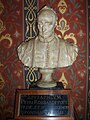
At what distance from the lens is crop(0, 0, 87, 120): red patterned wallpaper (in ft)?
→ 5.93

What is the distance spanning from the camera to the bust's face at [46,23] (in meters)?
1.40

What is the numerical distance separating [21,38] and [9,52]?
0.19m

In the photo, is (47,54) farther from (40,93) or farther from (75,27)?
(75,27)

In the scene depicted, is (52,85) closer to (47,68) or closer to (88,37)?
(47,68)

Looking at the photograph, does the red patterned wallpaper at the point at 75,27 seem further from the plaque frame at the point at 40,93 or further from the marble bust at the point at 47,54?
the plaque frame at the point at 40,93

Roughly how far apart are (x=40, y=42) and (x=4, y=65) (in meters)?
0.57

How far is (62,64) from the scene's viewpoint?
1480mm

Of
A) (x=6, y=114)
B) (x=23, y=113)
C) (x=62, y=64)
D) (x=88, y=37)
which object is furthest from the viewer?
(x=6, y=114)

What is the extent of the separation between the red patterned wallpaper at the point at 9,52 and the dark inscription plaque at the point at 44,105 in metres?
0.53

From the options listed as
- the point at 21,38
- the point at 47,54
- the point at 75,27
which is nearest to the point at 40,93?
the point at 47,54

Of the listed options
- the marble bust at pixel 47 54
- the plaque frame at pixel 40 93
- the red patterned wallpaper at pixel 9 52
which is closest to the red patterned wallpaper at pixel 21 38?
the red patterned wallpaper at pixel 9 52

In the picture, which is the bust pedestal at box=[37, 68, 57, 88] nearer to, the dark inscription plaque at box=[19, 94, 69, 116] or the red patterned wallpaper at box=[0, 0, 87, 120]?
the dark inscription plaque at box=[19, 94, 69, 116]

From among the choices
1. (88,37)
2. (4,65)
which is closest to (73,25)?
(88,37)

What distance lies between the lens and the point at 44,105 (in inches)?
54.2
